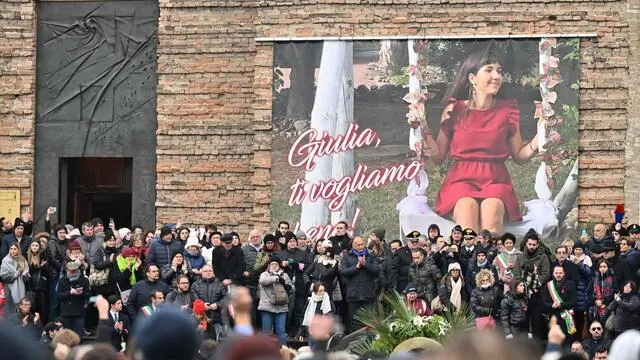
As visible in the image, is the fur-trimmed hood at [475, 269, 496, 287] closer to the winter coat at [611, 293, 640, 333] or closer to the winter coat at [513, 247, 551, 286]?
the winter coat at [513, 247, 551, 286]

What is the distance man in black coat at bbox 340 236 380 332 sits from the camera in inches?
879

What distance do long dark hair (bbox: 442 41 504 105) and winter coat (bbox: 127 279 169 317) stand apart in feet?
22.9

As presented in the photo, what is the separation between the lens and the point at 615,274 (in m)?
21.6

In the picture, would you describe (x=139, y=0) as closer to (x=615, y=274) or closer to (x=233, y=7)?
(x=233, y=7)

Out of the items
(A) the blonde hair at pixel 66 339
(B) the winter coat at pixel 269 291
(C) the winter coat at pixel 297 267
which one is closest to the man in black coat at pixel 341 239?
(C) the winter coat at pixel 297 267

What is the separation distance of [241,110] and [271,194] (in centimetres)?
204

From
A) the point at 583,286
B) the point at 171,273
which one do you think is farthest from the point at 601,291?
the point at 171,273

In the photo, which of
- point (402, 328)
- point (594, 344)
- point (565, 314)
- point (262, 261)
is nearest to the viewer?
point (402, 328)

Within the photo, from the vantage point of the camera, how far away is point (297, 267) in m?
22.9

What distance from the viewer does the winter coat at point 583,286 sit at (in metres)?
21.6

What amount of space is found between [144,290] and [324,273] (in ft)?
9.33

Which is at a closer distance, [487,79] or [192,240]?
[192,240]

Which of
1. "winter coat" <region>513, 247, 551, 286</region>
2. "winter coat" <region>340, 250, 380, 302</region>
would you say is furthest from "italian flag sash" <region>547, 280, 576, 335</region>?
"winter coat" <region>340, 250, 380, 302</region>

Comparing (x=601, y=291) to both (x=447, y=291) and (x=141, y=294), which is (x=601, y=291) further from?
(x=141, y=294)
